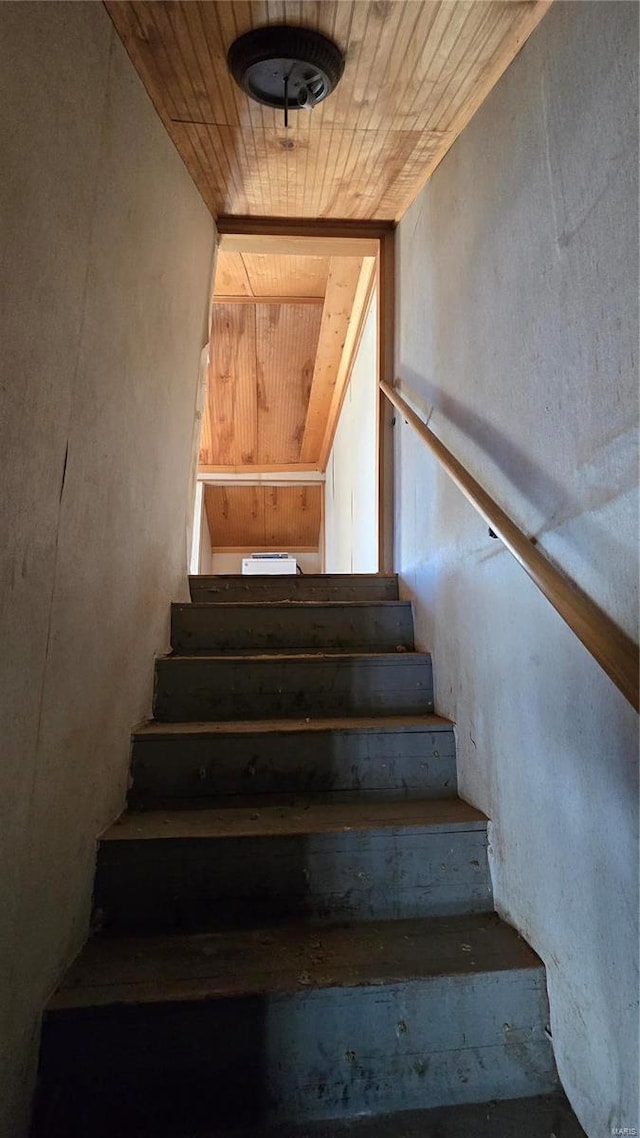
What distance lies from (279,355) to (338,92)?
2865mm

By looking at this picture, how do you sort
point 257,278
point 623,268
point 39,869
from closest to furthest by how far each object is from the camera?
point 623,268 → point 39,869 → point 257,278

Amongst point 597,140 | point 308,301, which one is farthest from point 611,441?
point 308,301

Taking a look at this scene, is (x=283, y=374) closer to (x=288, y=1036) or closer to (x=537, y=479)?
(x=537, y=479)

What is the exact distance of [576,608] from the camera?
88 centimetres

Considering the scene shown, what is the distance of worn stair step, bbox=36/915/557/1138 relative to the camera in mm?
998

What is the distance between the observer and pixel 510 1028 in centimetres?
108

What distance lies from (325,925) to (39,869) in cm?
64

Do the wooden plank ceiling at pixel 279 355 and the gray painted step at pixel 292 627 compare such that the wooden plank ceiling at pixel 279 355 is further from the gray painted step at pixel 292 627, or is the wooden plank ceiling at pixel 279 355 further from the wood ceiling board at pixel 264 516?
the gray painted step at pixel 292 627

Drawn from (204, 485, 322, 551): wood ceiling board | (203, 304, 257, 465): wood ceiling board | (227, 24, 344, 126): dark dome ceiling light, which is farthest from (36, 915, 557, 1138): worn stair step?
(204, 485, 322, 551): wood ceiling board

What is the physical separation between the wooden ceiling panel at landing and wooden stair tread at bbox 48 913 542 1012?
6.51ft

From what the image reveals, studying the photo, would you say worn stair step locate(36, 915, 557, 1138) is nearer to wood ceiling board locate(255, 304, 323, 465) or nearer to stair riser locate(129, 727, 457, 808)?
stair riser locate(129, 727, 457, 808)

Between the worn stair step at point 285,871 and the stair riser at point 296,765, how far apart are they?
0.14m

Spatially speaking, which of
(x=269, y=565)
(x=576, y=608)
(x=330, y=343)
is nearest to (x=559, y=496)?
(x=576, y=608)

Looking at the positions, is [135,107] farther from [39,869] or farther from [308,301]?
[308,301]
